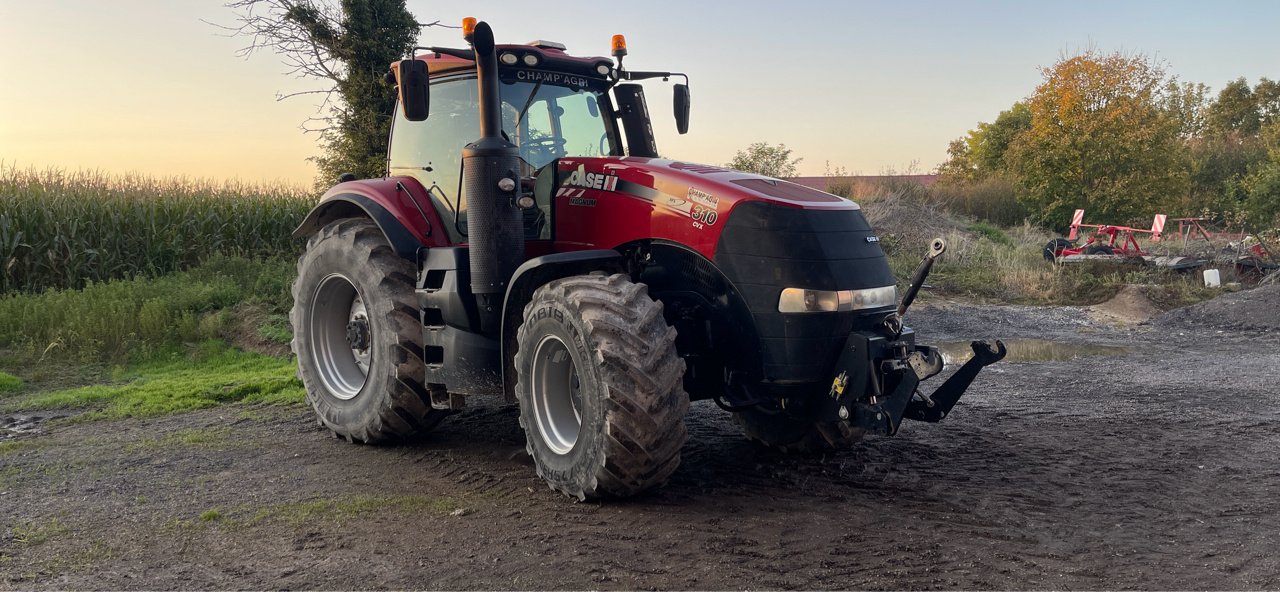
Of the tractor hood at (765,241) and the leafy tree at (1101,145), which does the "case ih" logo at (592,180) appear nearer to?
the tractor hood at (765,241)

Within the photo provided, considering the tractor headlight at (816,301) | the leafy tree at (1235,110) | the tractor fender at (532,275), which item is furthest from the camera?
the leafy tree at (1235,110)

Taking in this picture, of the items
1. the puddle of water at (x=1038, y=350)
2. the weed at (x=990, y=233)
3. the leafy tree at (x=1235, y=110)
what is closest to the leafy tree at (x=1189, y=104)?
the leafy tree at (x=1235, y=110)

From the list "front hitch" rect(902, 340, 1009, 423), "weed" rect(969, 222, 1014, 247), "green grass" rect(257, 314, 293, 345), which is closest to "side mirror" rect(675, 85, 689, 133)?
"front hitch" rect(902, 340, 1009, 423)

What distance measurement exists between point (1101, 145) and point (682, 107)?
2989 centimetres

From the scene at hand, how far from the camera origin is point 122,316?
10805 millimetres

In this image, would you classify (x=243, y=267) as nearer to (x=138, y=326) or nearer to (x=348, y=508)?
(x=138, y=326)

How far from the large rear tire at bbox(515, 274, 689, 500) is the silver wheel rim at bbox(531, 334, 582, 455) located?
12 mm

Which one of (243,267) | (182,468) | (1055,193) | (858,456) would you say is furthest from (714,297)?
(1055,193)

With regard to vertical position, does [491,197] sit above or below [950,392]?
above

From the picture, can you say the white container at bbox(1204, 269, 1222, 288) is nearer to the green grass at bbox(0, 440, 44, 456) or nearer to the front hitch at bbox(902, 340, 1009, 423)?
the front hitch at bbox(902, 340, 1009, 423)

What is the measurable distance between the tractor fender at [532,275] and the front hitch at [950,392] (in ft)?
5.62

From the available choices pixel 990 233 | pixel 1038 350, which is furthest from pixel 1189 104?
pixel 1038 350

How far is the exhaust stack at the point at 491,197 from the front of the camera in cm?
517

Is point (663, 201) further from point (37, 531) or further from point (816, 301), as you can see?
point (37, 531)
